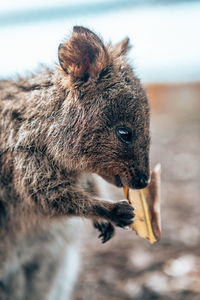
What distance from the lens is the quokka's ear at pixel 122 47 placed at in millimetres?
2479

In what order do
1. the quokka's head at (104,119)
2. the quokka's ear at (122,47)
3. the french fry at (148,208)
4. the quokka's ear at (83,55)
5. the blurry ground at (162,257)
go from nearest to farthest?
the quokka's ear at (83,55) → the quokka's head at (104,119) → the french fry at (148,208) → the quokka's ear at (122,47) → the blurry ground at (162,257)

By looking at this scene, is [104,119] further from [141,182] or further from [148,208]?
[148,208]

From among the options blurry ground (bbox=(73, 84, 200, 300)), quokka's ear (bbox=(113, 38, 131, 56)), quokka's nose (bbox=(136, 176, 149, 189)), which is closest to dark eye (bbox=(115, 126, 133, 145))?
quokka's nose (bbox=(136, 176, 149, 189))

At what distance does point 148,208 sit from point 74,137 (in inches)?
24.8

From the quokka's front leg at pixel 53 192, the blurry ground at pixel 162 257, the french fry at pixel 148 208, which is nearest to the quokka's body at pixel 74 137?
the quokka's front leg at pixel 53 192

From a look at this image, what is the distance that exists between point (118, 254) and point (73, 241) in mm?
821

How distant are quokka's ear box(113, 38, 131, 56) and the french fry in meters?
0.75

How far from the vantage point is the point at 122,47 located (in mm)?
2572

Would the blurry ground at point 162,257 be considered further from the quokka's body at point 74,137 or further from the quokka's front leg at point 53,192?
the quokka's front leg at point 53,192

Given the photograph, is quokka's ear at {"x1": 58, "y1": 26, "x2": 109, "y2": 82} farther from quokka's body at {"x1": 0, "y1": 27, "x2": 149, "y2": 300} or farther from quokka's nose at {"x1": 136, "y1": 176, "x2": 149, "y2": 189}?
quokka's nose at {"x1": 136, "y1": 176, "x2": 149, "y2": 189}

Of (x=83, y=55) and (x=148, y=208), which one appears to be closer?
(x=83, y=55)

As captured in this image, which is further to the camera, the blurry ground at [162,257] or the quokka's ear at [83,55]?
the blurry ground at [162,257]

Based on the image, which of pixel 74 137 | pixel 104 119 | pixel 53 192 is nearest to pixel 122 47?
pixel 104 119

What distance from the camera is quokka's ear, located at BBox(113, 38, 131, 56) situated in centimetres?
248
